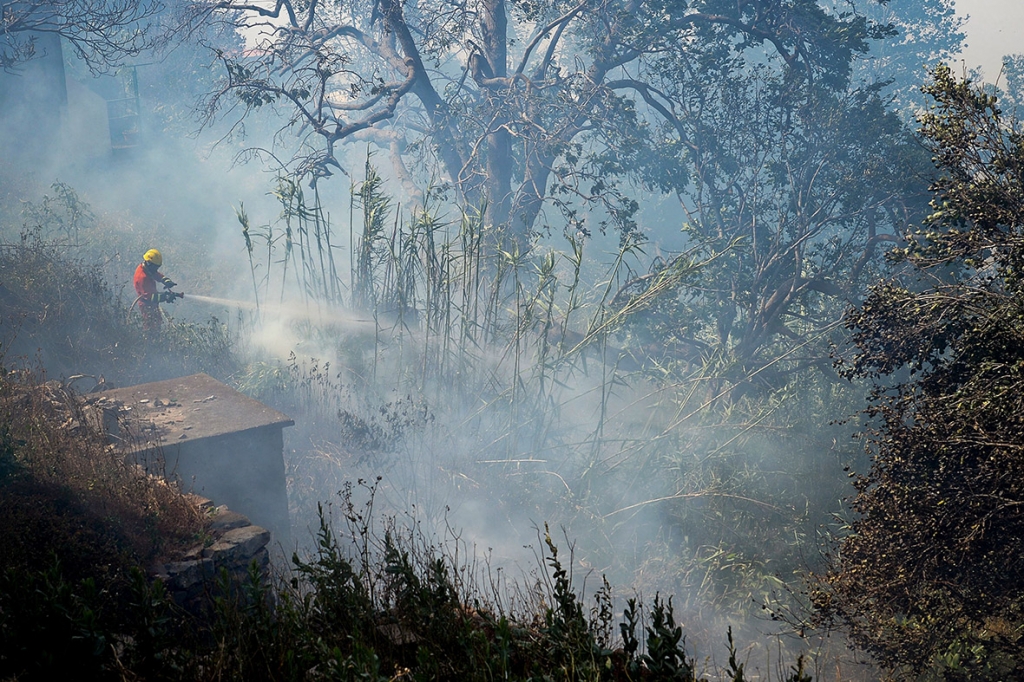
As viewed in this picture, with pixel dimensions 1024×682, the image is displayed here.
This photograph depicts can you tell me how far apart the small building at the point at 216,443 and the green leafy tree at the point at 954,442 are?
4.81 meters

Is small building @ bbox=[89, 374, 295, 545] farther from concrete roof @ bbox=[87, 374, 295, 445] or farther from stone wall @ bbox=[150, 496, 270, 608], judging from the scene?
stone wall @ bbox=[150, 496, 270, 608]

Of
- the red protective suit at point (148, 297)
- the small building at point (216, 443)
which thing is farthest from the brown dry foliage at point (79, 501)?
the red protective suit at point (148, 297)

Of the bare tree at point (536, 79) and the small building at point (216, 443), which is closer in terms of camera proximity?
the small building at point (216, 443)

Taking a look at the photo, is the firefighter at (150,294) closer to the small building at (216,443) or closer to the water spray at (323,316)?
the water spray at (323,316)

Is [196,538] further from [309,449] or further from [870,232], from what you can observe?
[870,232]

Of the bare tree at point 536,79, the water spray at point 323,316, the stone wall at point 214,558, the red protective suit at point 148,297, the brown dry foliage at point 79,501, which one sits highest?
the bare tree at point 536,79

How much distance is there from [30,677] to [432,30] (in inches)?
419

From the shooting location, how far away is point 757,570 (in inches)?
273

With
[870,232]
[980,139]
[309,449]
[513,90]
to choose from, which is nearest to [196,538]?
[309,449]

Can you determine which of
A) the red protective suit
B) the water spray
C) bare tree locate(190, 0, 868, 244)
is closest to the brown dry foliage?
the water spray

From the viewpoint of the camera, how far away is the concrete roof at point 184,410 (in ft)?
20.8

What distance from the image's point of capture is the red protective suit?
32.5 ft

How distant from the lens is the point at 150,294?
10.0 metres

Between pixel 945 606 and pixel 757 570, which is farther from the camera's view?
pixel 757 570
